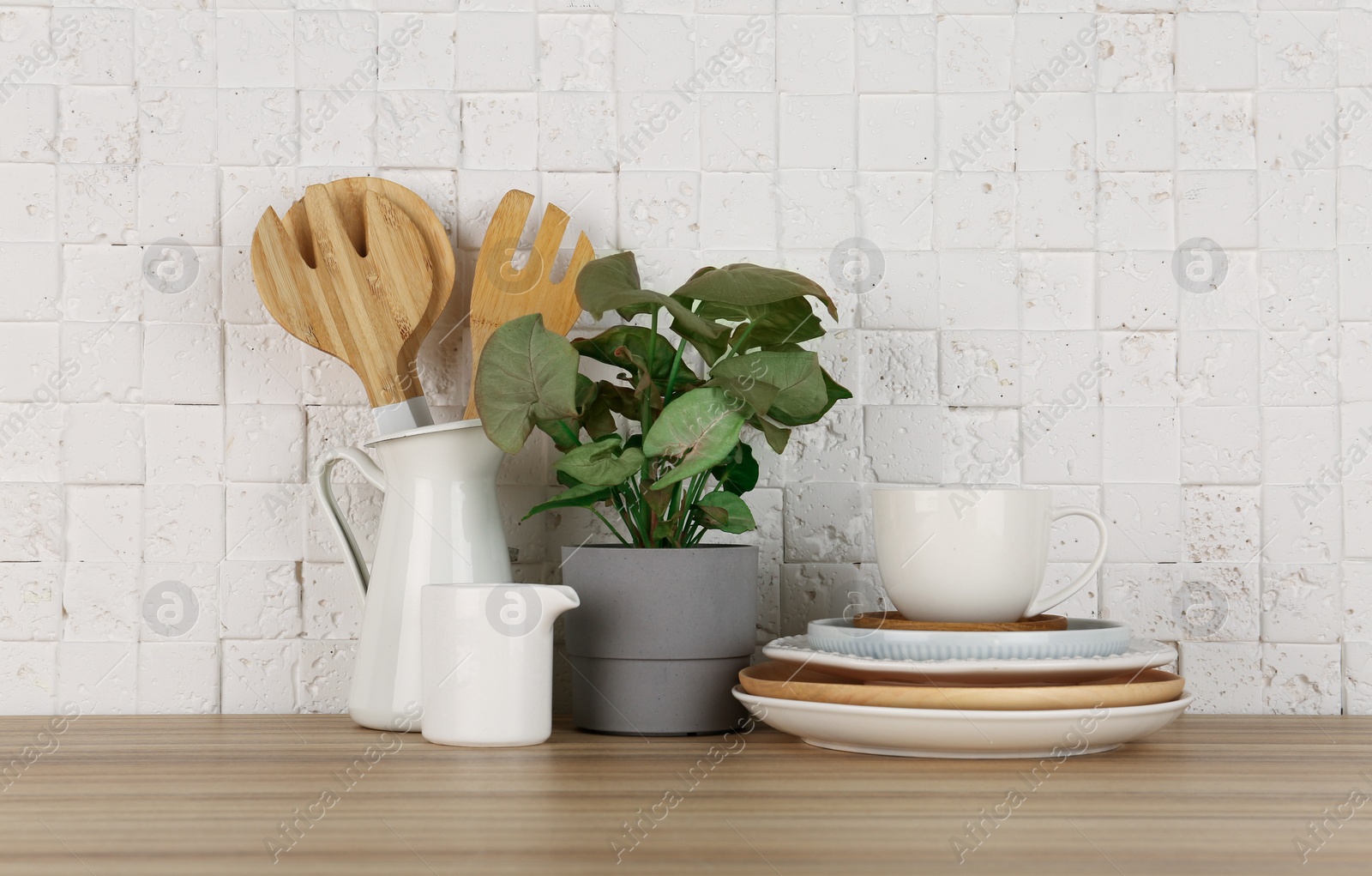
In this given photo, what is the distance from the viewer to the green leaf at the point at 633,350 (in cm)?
86

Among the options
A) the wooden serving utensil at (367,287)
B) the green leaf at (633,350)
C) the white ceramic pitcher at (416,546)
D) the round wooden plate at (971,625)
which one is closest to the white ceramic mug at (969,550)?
the round wooden plate at (971,625)

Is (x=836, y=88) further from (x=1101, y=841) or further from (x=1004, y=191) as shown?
(x=1101, y=841)

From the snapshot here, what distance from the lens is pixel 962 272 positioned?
1.02 meters

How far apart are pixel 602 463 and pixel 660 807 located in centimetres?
28

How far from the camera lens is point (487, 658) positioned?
2.53ft

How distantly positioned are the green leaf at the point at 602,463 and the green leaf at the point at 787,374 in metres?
0.10

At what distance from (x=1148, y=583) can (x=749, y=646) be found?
430mm

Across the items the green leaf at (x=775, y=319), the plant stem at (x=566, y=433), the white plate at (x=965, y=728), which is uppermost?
the green leaf at (x=775, y=319)

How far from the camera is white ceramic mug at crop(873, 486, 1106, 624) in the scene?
790 mm

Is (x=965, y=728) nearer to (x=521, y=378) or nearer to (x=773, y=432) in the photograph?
(x=773, y=432)

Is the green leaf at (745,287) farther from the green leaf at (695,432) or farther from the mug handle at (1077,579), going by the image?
the mug handle at (1077,579)

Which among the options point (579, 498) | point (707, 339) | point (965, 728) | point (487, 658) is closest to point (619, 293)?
point (707, 339)

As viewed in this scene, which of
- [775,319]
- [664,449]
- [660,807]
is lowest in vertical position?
[660,807]

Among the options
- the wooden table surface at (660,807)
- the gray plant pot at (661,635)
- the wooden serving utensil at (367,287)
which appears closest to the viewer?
the wooden table surface at (660,807)
